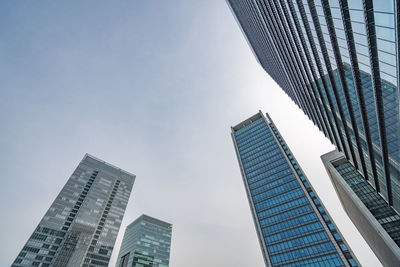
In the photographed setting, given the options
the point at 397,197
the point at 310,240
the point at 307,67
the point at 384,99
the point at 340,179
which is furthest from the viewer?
the point at 340,179

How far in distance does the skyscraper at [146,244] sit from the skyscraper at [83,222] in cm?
1208

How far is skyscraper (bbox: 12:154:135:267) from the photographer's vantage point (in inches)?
3787

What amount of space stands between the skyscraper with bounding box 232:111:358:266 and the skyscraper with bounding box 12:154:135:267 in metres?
85.6

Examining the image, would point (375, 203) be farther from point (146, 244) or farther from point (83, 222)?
point (83, 222)

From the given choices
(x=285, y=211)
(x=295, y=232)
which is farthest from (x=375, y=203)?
(x=285, y=211)

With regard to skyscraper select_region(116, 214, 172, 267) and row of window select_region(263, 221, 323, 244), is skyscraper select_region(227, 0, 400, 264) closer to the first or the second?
row of window select_region(263, 221, 323, 244)

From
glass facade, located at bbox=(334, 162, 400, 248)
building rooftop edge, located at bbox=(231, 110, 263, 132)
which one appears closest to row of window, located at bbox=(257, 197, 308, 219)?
glass facade, located at bbox=(334, 162, 400, 248)

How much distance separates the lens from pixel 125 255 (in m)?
121

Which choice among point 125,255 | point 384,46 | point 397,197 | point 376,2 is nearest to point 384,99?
point 384,46

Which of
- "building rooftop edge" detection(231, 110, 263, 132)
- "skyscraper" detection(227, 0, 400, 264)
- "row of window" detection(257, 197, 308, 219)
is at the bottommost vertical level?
"skyscraper" detection(227, 0, 400, 264)

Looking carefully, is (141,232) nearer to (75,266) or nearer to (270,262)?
(75,266)

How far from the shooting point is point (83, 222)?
111062 mm

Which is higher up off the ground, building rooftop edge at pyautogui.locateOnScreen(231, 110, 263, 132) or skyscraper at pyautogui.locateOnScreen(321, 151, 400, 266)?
building rooftop edge at pyautogui.locateOnScreen(231, 110, 263, 132)

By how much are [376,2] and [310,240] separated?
76.1 m
